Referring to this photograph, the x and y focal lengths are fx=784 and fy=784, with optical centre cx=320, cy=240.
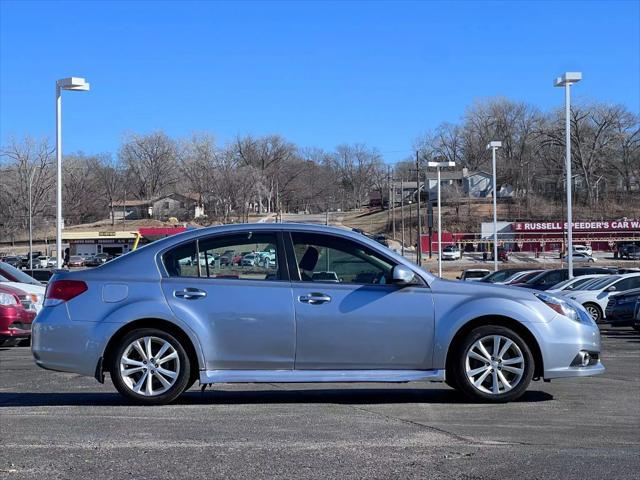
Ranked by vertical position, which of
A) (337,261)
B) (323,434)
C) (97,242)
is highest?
(97,242)

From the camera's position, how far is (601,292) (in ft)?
73.5

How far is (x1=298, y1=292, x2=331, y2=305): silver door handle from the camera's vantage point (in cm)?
692

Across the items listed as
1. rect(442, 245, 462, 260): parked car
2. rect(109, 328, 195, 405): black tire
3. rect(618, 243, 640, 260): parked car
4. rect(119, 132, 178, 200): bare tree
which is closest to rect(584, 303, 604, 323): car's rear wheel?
rect(109, 328, 195, 405): black tire

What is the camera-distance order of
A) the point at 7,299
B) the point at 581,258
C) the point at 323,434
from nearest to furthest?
1. the point at 323,434
2. the point at 7,299
3. the point at 581,258

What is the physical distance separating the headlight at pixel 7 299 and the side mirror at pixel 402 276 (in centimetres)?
884

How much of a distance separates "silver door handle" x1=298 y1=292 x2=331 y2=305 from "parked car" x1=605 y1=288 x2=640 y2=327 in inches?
584

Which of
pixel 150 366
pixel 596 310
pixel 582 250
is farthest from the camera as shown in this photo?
pixel 582 250

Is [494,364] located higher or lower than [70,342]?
lower

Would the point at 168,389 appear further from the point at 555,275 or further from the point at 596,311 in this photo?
the point at 555,275

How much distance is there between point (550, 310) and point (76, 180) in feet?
339

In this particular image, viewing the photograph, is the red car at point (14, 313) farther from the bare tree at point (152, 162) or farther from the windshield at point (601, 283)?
the bare tree at point (152, 162)

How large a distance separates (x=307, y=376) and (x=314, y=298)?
686 millimetres

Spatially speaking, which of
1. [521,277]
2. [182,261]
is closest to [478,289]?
[182,261]

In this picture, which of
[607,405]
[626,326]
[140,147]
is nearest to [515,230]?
[140,147]
